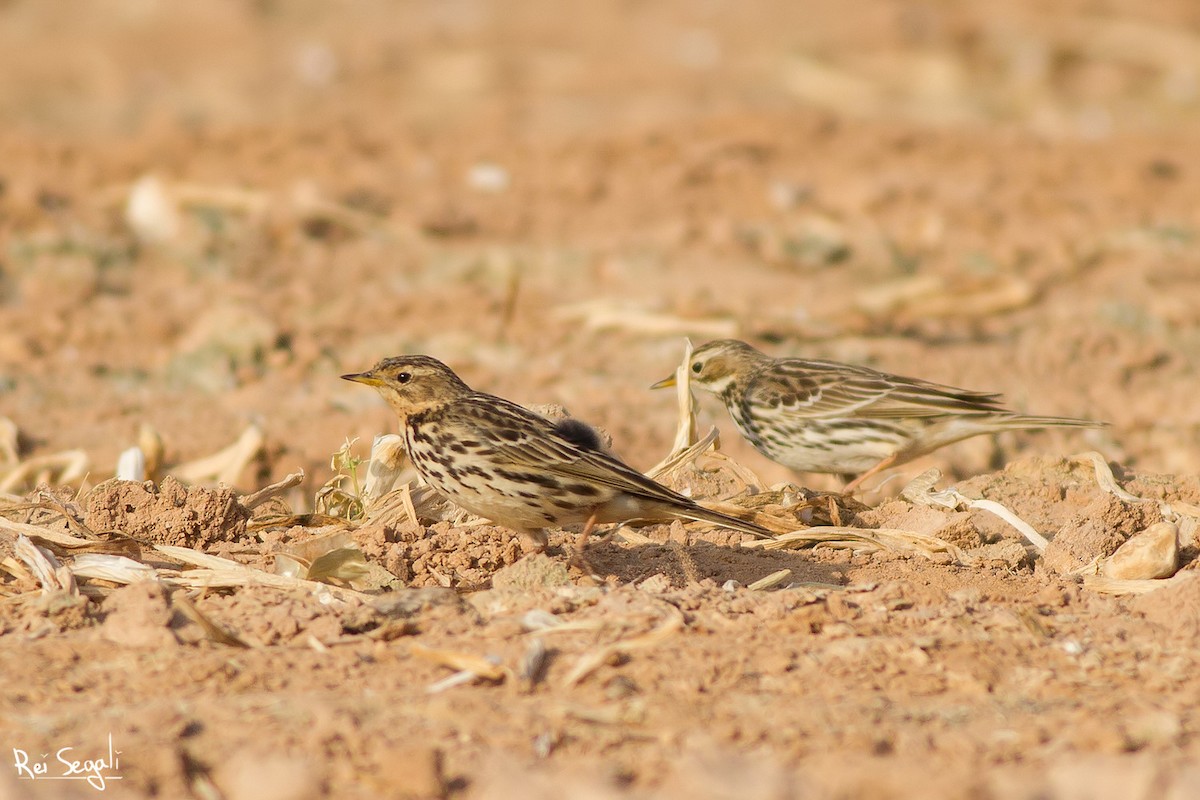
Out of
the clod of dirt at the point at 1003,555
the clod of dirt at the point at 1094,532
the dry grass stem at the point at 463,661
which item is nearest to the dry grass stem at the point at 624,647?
the dry grass stem at the point at 463,661

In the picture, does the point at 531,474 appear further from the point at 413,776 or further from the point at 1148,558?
the point at 1148,558

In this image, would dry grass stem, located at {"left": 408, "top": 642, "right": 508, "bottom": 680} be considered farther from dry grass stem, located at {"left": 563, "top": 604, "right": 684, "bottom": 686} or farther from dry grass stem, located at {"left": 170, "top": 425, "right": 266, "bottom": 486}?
dry grass stem, located at {"left": 170, "top": 425, "right": 266, "bottom": 486}

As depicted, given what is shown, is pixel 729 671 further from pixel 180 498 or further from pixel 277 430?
pixel 277 430

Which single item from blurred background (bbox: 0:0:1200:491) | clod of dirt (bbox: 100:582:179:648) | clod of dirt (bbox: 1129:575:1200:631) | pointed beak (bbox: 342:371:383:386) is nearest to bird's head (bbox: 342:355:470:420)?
pointed beak (bbox: 342:371:383:386)

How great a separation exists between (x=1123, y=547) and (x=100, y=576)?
3.65m

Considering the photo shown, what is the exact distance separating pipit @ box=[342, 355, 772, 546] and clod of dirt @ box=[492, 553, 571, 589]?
14.3 inches

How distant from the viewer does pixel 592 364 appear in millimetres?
9734

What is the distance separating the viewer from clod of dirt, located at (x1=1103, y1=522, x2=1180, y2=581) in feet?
17.8

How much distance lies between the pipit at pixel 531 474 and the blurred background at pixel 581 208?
79.3 inches

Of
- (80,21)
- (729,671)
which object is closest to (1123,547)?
(729,671)

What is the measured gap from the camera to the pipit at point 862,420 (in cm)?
761

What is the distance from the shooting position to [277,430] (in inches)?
323

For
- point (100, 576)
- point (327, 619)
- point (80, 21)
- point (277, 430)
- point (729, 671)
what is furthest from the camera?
point (80, 21)

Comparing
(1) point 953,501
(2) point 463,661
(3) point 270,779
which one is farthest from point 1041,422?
(3) point 270,779
